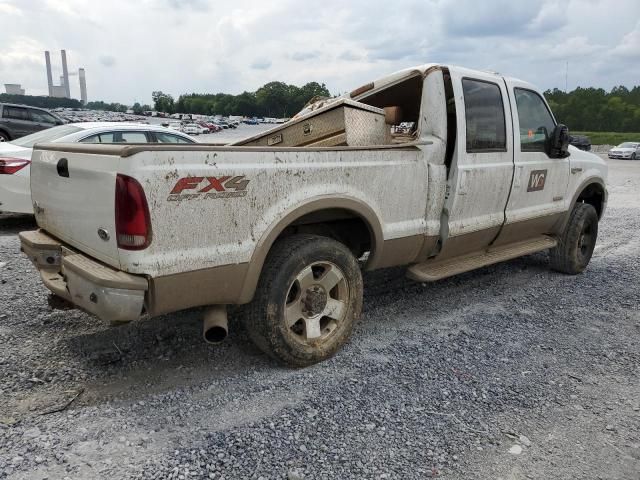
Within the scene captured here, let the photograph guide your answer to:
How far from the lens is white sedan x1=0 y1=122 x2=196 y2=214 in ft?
22.9

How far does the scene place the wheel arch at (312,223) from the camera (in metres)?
3.20

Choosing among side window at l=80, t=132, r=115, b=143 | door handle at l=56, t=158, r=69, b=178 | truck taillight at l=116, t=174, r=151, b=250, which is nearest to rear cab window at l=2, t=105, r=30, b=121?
side window at l=80, t=132, r=115, b=143

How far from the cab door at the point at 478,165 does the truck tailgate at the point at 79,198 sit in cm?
266

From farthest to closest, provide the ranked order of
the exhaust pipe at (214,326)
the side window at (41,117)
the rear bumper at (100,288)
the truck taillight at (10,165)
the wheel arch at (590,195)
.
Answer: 1. the side window at (41,117)
2. the truck taillight at (10,165)
3. the wheel arch at (590,195)
4. the exhaust pipe at (214,326)
5. the rear bumper at (100,288)

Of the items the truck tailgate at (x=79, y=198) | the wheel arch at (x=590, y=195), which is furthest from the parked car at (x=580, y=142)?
the truck tailgate at (x=79, y=198)

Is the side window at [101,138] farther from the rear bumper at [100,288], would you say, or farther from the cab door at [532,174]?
the cab door at [532,174]

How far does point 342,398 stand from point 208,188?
4.86 feet

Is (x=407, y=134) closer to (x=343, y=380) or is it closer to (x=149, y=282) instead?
(x=343, y=380)

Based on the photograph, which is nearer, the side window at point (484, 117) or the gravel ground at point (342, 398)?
the gravel ground at point (342, 398)

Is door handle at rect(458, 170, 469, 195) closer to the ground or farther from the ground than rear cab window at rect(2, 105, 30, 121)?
closer to the ground

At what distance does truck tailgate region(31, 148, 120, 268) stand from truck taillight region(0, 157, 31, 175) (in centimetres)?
370

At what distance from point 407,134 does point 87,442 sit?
3.81 m

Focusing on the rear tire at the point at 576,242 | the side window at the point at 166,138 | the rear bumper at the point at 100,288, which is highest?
the side window at the point at 166,138

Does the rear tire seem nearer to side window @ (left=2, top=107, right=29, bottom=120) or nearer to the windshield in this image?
the windshield
